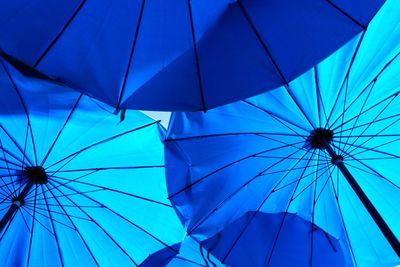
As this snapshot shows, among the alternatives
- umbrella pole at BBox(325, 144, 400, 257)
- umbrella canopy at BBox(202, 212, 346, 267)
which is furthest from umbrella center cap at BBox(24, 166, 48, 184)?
umbrella pole at BBox(325, 144, 400, 257)

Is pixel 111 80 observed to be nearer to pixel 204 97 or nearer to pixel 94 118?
pixel 204 97

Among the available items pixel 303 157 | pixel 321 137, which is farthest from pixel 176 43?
pixel 303 157

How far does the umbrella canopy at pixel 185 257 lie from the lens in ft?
12.5

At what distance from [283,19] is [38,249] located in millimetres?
3644

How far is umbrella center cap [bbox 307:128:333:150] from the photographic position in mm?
3415

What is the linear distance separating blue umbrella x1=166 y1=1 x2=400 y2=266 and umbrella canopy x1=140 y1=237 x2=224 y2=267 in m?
0.32

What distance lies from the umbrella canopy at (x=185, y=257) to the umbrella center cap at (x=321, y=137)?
69.7 inches

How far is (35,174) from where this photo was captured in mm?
3736

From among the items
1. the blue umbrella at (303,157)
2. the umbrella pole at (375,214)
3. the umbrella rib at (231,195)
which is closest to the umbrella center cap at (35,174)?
the blue umbrella at (303,157)

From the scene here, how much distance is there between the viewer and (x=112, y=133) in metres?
3.55

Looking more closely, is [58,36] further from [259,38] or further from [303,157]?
[303,157]

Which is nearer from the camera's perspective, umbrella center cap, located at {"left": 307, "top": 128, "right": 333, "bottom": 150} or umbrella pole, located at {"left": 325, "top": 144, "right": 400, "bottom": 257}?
umbrella pole, located at {"left": 325, "top": 144, "right": 400, "bottom": 257}

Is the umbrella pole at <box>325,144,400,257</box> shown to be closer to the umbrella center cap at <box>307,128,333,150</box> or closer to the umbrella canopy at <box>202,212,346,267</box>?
the umbrella center cap at <box>307,128,333,150</box>

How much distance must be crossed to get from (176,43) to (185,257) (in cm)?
304
